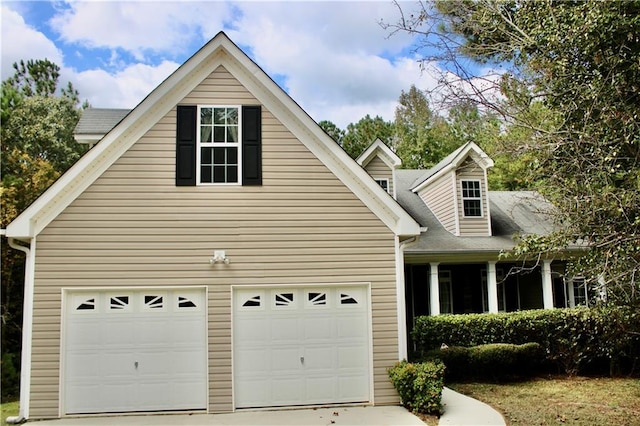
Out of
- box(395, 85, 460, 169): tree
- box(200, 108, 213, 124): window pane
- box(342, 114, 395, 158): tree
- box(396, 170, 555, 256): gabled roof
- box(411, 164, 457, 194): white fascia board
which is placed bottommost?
box(396, 170, 555, 256): gabled roof

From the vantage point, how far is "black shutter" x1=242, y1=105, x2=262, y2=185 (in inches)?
399

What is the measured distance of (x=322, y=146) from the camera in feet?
33.6

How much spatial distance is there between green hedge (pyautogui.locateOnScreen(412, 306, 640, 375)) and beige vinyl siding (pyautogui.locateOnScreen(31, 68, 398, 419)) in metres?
4.49

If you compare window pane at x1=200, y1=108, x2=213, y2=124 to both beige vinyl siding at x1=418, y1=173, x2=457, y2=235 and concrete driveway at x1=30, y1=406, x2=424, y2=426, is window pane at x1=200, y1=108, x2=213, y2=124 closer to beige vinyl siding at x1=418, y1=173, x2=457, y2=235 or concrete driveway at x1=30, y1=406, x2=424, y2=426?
concrete driveway at x1=30, y1=406, x2=424, y2=426

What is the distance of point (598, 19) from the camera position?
8.82m

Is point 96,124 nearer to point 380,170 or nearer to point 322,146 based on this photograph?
point 322,146

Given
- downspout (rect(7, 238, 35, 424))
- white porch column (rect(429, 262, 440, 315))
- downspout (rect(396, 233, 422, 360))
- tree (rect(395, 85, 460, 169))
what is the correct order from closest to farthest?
downspout (rect(7, 238, 35, 424)), downspout (rect(396, 233, 422, 360)), white porch column (rect(429, 262, 440, 315)), tree (rect(395, 85, 460, 169))

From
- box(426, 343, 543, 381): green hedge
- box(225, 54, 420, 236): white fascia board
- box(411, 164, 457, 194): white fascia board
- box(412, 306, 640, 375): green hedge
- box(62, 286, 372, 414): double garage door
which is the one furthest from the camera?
box(411, 164, 457, 194): white fascia board

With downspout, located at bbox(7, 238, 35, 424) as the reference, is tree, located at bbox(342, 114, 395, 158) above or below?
above

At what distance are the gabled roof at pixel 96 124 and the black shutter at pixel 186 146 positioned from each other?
3254mm

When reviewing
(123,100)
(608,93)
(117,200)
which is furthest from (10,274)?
(123,100)

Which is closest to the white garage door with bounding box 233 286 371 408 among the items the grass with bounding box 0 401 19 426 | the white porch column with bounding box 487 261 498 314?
the grass with bounding box 0 401 19 426

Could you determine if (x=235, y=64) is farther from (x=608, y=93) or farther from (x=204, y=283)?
(x=608, y=93)

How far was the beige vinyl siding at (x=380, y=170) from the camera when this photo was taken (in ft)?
56.8
